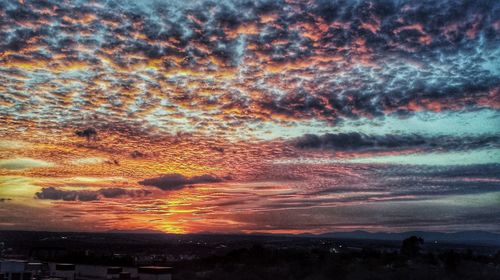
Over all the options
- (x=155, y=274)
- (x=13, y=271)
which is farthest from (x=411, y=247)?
(x=13, y=271)

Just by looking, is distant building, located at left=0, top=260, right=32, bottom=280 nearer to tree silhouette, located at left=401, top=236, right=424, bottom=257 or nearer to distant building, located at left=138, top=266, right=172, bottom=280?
distant building, located at left=138, top=266, right=172, bottom=280

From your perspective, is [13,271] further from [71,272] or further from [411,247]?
[411,247]

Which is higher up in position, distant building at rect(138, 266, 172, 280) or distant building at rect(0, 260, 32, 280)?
distant building at rect(0, 260, 32, 280)

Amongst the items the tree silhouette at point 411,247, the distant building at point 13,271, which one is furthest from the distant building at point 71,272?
the tree silhouette at point 411,247

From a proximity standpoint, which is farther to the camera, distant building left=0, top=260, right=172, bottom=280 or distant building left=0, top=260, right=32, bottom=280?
distant building left=0, top=260, right=172, bottom=280

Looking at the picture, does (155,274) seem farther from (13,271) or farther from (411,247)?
(411,247)

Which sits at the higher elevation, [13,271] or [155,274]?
[13,271]

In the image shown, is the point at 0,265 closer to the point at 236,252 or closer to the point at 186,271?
the point at 186,271

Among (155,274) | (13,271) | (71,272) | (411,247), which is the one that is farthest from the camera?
(411,247)

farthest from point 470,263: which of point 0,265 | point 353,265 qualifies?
point 0,265

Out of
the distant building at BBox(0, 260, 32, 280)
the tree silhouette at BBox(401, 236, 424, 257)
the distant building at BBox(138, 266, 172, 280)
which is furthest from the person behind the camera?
the tree silhouette at BBox(401, 236, 424, 257)

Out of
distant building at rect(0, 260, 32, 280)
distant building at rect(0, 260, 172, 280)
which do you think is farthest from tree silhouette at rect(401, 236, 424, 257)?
distant building at rect(0, 260, 32, 280)

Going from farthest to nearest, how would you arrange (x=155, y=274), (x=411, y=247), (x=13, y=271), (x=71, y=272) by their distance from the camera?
(x=411, y=247), (x=71, y=272), (x=155, y=274), (x=13, y=271)

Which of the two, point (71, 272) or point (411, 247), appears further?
point (411, 247)
